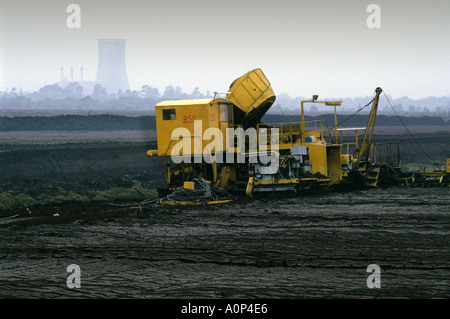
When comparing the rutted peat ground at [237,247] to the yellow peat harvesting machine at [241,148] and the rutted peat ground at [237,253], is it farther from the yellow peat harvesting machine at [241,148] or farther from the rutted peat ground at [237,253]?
the yellow peat harvesting machine at [241,148]

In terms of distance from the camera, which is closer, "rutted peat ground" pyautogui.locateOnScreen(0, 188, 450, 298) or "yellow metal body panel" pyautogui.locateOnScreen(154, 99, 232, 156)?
"rutted peat ground" pyautogui.locateOnScreen(0, 188, 450, 298)

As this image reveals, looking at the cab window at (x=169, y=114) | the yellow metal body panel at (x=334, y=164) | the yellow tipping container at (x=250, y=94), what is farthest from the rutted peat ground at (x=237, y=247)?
the yellow tipping container at (x=250, y=94)

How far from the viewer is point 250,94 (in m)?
26.2

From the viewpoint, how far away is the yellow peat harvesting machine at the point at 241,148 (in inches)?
974

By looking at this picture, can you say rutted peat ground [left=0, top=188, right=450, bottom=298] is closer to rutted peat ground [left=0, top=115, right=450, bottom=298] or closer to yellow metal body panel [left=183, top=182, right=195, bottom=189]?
rutted peat ground [left=0, top=115, right=450, bottom=298]

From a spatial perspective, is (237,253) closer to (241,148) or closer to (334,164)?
(241,148)

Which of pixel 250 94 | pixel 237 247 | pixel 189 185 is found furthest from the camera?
pixel 250 94

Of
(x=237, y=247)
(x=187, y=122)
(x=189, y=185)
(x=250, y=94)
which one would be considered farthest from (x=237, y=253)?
(x=250, y=94)

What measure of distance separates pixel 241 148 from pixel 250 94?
7.31ft

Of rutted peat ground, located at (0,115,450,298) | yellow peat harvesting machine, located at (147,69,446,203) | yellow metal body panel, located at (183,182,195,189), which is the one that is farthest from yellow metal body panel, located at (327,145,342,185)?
yellow metal body panel, located at (183,182,195,189)

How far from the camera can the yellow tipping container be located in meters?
26.1
